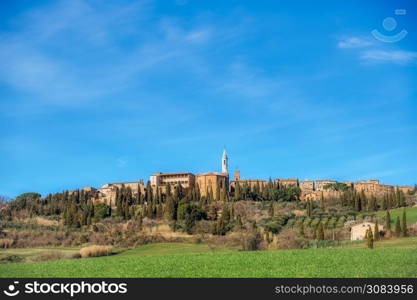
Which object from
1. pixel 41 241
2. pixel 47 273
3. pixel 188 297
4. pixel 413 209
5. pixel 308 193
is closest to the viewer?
pixel 188 297

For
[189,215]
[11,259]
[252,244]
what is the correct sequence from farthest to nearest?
[189,215]
[252,244]
[11,259]

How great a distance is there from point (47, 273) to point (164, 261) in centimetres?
487

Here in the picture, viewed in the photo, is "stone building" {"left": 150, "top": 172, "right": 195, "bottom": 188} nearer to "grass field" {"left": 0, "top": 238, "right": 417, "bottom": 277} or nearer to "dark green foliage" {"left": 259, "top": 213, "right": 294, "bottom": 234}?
"dark green foliage" {"left": 259, "top": 213, "right": 294, "bottom": 234}

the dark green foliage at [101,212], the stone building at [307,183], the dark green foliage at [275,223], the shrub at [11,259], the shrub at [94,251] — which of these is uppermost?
the stone building at [307,183]

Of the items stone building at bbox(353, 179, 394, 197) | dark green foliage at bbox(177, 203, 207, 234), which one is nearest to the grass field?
dark green foliage at bbox(177, 203, 207, 234)

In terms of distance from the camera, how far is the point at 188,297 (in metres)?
13.3

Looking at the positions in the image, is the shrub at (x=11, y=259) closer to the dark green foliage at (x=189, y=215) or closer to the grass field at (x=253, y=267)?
the grass field at (x=253, y=267)

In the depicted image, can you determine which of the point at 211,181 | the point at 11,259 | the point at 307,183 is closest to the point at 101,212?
the point at 211,181

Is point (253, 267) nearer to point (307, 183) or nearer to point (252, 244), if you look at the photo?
point (252, 244)

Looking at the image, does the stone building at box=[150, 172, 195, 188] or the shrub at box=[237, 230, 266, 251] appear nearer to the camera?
the shrub at box=[237, 230, 266, 251]

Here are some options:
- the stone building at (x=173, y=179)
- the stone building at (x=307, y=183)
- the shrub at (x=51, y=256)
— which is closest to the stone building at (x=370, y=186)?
the stone building at (x=307, y=183)

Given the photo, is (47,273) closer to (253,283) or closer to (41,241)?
(253,283)

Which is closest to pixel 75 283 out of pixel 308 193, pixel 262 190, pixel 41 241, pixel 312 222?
pixel 41 241

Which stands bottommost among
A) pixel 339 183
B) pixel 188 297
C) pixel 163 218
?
pixel 188 297
